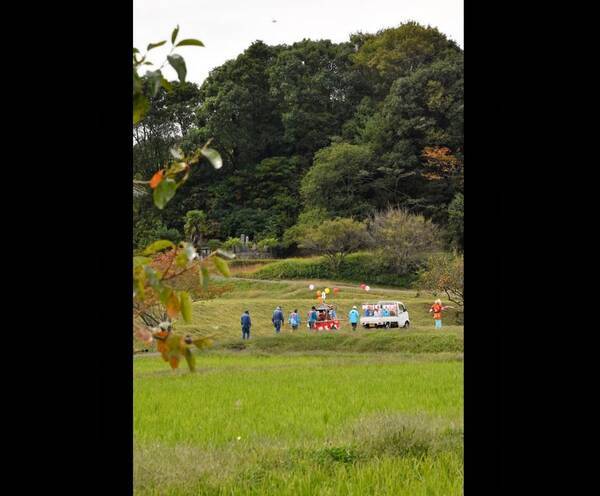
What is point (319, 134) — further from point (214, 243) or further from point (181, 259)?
point (181, 259)

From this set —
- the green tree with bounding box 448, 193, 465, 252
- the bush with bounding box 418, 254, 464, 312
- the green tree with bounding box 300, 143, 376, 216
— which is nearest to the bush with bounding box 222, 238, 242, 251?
the green tree with bounding box 300, 143, 376, 216

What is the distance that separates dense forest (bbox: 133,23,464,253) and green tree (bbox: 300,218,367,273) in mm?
766

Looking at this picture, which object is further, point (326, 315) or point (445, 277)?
point (445, 277)

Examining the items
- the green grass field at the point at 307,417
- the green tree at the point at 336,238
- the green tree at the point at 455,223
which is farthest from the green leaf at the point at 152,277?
the green tree at the point at 455,223

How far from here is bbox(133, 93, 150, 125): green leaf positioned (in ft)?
2.73

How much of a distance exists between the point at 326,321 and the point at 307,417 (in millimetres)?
6913

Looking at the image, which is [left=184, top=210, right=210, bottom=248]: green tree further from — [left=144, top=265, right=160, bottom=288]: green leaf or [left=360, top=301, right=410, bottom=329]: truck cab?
[left=144, top=265, right=160, bottom=288]: green leaf

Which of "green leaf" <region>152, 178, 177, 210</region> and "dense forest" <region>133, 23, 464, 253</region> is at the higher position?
"dense forest" <region>133, 23, 464, 253</region>

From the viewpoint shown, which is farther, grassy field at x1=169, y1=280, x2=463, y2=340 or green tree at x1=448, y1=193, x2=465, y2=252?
green tree at x1=448, y1=193, x2=465, y2=252

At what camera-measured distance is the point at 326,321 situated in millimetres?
11633

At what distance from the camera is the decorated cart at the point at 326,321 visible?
38.1 ft

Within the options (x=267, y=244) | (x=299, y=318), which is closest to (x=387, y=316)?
(x=299, y=318)
